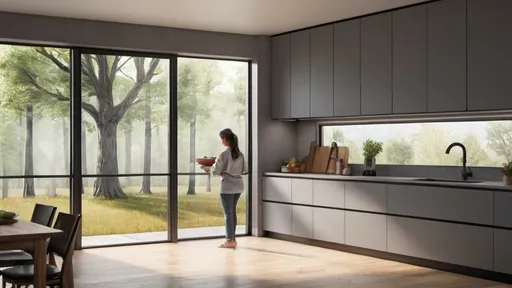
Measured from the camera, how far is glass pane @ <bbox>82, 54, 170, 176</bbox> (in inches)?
345

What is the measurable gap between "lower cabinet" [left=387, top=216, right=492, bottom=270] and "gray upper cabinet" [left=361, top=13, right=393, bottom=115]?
4.42 feet

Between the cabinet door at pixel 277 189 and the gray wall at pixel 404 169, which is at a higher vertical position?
the gray wall at pixel 404 169

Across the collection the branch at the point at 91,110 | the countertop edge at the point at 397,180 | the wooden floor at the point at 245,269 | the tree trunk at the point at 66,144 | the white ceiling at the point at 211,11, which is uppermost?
the white ceiling at the point at 211,11

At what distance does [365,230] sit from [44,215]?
376cm

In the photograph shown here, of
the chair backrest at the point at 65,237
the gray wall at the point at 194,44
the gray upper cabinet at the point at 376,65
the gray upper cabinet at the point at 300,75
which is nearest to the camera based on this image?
the chair backrest at the point at 65,237

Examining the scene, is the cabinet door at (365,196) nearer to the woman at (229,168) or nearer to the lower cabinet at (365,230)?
the lower cabinet at (365,230)

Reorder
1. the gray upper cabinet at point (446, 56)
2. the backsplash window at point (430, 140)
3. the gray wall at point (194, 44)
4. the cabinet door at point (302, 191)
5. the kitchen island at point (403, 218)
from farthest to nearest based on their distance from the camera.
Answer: the cabinet door at point (302, 191), the gray wall at point (194, 44), the backsplash window at point (430, 140), the gray upper cabinet at point (446, 56), the kitchen island at point (403, 218)

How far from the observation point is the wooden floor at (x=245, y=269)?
6.53 metres

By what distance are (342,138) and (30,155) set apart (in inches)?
152

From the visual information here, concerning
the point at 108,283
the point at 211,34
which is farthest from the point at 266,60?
the point at 108,283

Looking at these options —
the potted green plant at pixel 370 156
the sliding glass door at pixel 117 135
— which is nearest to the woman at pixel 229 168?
the sliding glass door at pixel 117 135

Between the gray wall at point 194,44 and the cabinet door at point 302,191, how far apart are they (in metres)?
0.75

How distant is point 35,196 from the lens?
27.3 ft

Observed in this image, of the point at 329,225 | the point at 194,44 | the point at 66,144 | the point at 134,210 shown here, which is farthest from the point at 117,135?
the point at 329,225
